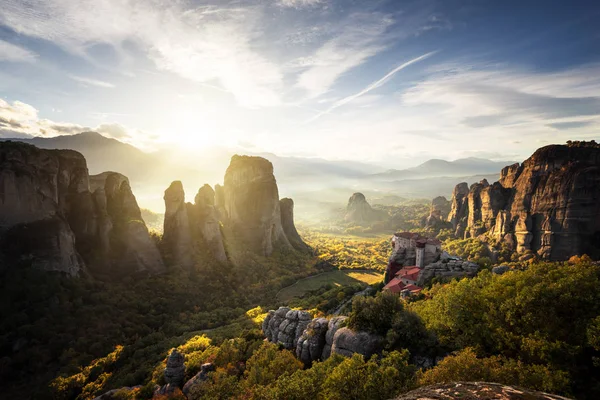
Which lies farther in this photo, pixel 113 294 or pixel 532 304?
pixel 113 294

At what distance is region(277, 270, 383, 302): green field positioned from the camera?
87125 millimetres

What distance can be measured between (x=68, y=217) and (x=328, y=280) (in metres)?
74.4

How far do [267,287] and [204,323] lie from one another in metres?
29.2

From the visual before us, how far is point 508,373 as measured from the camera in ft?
55.4

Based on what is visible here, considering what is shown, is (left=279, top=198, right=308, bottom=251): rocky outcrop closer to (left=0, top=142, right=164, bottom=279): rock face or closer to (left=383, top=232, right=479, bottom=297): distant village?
Answer: (left=383, top=232, right=479, bottom=297): distant village

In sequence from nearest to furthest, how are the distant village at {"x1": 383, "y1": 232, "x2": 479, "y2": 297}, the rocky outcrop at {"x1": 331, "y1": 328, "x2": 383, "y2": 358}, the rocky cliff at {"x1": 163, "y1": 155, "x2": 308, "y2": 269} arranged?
the rocky outcrop at {"x1": 331, "y1": 328, "x2": 383, "y2": 358} → the distant village at {"x1": 383, "y1": 232, "x2": 479, "y2": 297} → the rocky cliff at {"x1": 163, "y1": 155, "x2": 308, "y2": 269}

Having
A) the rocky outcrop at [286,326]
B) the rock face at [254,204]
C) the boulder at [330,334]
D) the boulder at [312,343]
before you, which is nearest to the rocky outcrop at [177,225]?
the rock face at [254,204]

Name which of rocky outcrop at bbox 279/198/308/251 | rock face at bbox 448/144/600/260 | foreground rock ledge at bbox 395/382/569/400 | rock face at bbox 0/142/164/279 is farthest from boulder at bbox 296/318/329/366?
rock face at bbox 448/144/600/260

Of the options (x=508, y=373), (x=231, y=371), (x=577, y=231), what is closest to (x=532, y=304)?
(x=508, y=373)

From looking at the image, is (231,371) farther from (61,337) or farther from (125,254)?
(125,254)

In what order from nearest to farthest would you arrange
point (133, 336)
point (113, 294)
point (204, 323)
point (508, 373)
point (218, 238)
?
point (508, 373) < point (133, 336) < point (113, 294) < point (204, 323) < point (218, 238)

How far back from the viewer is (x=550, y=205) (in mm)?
94312

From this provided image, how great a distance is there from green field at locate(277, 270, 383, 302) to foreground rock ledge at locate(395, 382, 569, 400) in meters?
71.7

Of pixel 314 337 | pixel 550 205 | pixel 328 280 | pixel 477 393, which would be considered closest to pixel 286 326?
pixel 314 337
